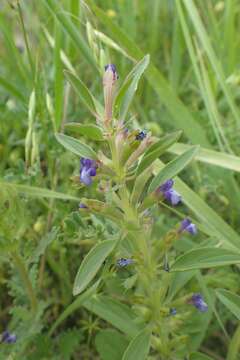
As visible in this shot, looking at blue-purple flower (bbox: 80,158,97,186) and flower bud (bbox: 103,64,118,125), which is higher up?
flower bud (bbox: 103,64,118,125)

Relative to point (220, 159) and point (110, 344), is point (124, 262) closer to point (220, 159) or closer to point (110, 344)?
point (110, 344)

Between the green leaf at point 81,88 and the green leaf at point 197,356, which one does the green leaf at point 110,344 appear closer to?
the green leaf at point 197,356

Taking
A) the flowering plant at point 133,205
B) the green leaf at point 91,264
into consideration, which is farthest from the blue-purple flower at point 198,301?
the green leaf at point 91,264

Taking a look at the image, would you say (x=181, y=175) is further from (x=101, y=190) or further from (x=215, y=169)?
(x=101, y=190)

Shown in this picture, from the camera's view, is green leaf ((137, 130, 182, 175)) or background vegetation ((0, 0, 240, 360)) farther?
background vegetation ((0, 0, 240, 360))

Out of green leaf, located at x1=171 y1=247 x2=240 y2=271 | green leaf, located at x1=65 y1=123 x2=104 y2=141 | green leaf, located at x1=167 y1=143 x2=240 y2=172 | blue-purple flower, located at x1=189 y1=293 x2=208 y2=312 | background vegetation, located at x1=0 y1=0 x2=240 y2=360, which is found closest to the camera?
green leaf, located at x1=65 y1=123 x2=104 y2=141

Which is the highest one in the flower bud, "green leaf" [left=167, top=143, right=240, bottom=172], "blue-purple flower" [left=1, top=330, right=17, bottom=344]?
the flower bud

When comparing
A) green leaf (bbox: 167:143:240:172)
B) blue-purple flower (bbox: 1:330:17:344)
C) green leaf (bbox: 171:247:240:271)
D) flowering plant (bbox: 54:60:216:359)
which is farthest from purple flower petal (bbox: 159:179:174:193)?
blue-purple flower (bbox: 1:330:17:344)

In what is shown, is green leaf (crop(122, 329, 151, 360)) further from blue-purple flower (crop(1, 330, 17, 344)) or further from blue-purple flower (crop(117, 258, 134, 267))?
blue-purple flower (crop(1, 330, 17, 344))
